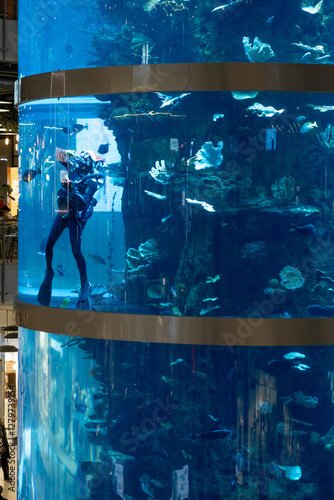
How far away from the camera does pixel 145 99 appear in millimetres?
5266

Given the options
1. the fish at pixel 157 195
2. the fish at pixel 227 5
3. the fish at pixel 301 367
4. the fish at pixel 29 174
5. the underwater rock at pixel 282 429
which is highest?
the fish at pixel 227 5

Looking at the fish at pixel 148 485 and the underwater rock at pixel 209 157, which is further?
the fish at pixel 148 485

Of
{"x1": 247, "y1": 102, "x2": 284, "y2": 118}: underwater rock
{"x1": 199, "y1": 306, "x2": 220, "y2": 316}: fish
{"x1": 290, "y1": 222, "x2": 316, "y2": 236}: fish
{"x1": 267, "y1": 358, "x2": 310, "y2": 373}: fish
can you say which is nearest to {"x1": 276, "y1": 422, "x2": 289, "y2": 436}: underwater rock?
{"x1": 267, "y1": 358, "x2": 310, "y2": 373}: fish

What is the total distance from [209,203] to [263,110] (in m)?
0.68

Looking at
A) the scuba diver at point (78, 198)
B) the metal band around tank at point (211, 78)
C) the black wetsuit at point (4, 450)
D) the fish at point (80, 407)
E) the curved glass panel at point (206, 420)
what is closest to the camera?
the metal band around tank at point (211, 78)

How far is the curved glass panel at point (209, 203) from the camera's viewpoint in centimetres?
519

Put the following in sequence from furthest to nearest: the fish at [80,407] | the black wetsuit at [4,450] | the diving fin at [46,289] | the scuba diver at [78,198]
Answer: the black wetsuit at [4,450], the diving fin at [46,289], the fish at [80,407], the scuba diver at [78,198]

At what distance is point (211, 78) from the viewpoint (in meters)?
5.16

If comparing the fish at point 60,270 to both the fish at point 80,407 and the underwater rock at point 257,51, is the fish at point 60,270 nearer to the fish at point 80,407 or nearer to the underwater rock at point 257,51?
the fish at point 80,407

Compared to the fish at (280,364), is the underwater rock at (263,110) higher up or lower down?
higher up

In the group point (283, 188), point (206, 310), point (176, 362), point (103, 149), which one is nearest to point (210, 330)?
point (206, 310)

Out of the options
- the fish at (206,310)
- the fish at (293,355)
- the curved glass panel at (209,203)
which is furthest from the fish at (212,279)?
→ the fish at (293,355)

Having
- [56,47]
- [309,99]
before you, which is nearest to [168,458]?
[309,99]

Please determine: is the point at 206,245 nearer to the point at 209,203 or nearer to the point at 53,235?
the point at 209,203
